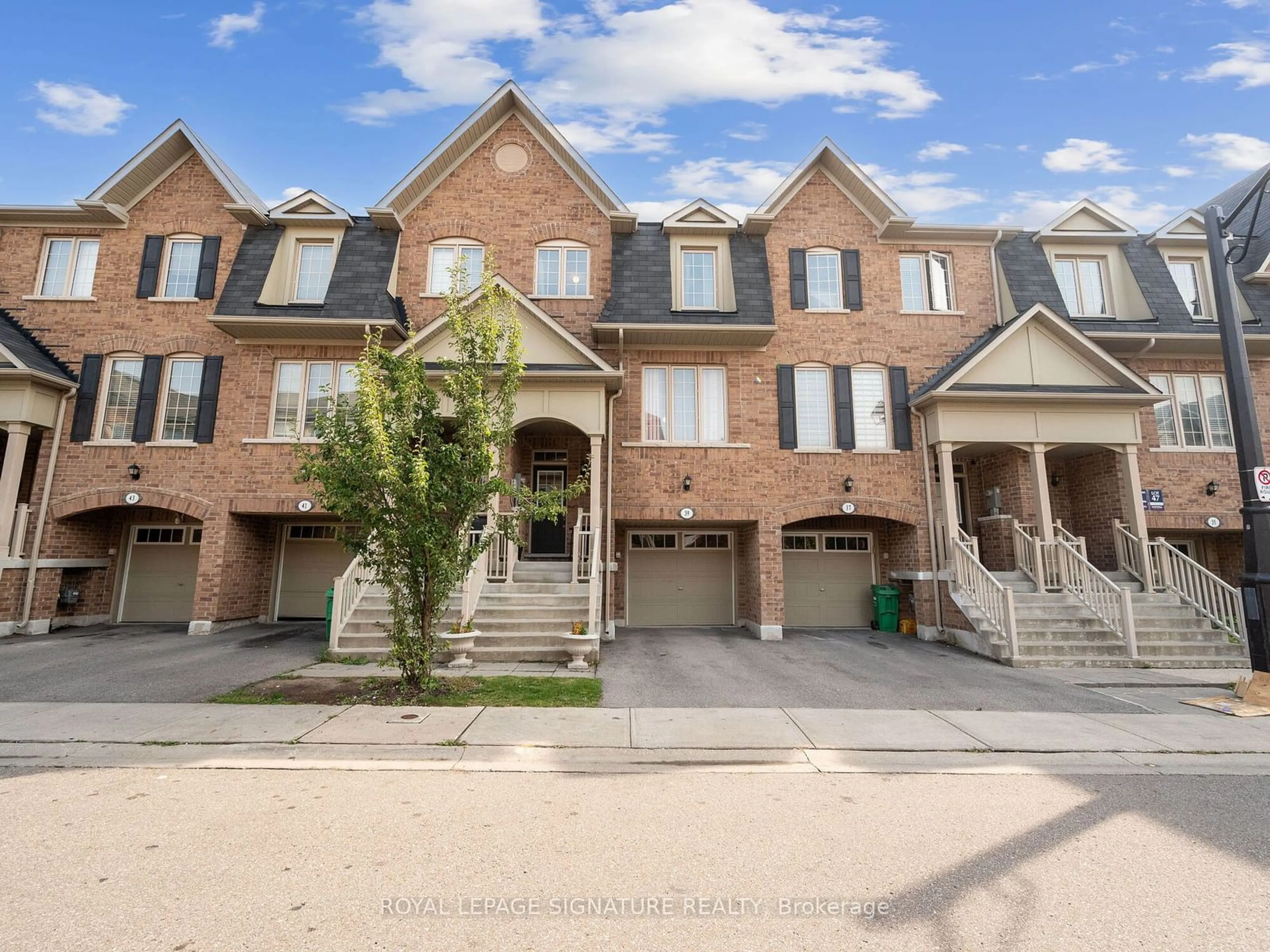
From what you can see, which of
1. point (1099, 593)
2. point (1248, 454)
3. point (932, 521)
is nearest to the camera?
point (1248, 454)

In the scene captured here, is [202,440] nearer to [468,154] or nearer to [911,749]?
[468,154]

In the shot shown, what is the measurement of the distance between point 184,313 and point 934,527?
18.2 metres

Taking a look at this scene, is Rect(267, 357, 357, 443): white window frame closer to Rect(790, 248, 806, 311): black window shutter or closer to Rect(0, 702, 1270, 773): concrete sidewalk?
Rect(0, 702, 1270, 773): concrete sidewalk

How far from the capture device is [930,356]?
46.7ft

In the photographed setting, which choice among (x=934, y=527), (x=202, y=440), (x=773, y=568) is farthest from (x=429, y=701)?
(x=934, y=527)

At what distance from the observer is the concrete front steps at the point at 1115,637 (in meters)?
10.2

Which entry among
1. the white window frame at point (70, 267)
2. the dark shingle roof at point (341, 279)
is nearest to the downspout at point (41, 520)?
the white window frame at point (70, 267)

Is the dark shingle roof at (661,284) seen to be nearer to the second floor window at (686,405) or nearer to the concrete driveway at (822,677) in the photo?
the second floor window at (686,405)

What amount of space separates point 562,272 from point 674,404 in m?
4.35

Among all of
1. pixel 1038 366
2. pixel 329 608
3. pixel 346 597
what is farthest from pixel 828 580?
pixel 329 608

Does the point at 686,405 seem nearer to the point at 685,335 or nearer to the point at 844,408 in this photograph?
the point at 685,335

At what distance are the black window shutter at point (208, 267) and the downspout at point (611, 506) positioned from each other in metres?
9.80

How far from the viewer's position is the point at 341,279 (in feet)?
45.9

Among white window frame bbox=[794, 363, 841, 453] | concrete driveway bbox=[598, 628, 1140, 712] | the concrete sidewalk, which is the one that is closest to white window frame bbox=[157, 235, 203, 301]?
the concrete sidewalk
